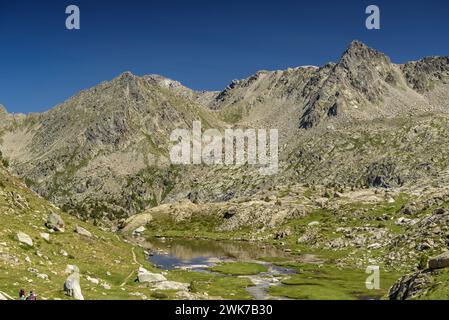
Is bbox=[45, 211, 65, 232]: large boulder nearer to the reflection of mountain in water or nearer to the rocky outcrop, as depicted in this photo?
the rocky outcrop

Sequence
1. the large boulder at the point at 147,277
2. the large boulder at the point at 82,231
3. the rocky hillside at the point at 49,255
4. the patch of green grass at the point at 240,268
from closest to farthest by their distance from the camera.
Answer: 1. the rocky hillside at the point at 49,255
2. the large boulder at the point at 147,277
3. the large boulder at the point at 82,231
4. the patch of green grass at the point at 240,268

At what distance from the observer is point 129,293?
58750 millimetres

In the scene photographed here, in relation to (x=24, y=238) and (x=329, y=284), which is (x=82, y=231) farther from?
(x=329, y=284)

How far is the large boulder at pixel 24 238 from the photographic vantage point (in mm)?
65250

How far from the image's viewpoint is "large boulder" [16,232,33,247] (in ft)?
214

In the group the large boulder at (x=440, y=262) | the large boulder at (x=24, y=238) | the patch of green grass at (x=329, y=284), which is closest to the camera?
the large boulder at (x=440, y=262)

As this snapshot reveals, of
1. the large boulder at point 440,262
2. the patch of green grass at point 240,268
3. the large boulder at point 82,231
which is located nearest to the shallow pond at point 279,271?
the patch of green grass at point 240,268

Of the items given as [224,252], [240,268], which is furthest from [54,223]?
[224,252]

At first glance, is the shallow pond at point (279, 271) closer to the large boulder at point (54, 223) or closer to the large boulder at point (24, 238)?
the large boulder at point (54, 223)

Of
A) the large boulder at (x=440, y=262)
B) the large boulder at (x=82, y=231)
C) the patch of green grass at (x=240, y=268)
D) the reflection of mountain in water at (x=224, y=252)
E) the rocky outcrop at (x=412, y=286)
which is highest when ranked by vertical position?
the large boulder at (x=82, y=231)

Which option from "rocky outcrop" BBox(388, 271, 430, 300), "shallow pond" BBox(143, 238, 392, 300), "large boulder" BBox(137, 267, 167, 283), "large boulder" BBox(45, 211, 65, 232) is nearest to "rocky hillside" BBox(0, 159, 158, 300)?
"large boulder" BBox(45, 211, 65, 232)
